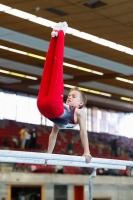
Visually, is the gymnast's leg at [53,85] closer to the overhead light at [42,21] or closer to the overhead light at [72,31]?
the overhead light at [72,31]

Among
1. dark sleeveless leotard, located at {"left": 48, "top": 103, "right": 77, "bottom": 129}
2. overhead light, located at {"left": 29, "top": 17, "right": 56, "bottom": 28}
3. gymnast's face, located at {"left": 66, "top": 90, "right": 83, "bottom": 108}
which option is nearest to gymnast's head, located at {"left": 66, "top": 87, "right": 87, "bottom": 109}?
gymnast's face, located at {"left": 66, "top": 90, "right": 83, "bottom": 108}

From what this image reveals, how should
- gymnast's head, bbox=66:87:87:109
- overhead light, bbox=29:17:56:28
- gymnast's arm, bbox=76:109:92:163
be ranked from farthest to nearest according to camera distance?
overhead light, bbox=29:17:56:28 → gymnast's head, bbox=66:87:87:109 → gymnast's arm, bbox=76:109:92:163

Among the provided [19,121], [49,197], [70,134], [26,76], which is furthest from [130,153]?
[49,197]

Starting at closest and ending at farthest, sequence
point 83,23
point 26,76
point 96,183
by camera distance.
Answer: point 83,23, point 96,183, point 26,76

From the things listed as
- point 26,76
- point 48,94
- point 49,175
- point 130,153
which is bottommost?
point 48,94

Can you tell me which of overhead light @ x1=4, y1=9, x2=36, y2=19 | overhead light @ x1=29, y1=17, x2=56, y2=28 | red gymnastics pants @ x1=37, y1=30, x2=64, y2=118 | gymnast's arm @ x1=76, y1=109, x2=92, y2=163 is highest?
overhead light @ x1=29, y1=17, x2=56, y2=28

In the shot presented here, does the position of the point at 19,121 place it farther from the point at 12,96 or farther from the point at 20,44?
the point at 20,44

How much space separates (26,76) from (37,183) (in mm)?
7061

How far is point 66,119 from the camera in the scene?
6340 millimetres

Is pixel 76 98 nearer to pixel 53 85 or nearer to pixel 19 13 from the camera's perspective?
pixel 53 85

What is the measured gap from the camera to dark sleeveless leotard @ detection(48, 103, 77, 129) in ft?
20.7

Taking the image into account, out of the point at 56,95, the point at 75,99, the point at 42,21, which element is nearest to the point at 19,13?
the point at 42,21

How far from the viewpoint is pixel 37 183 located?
69.7 feet

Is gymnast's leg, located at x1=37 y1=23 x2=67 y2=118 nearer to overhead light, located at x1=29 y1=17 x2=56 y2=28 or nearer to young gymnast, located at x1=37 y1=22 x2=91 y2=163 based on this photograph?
young gymnast, located at x1=37 y1=22 x2=91 y2=163
